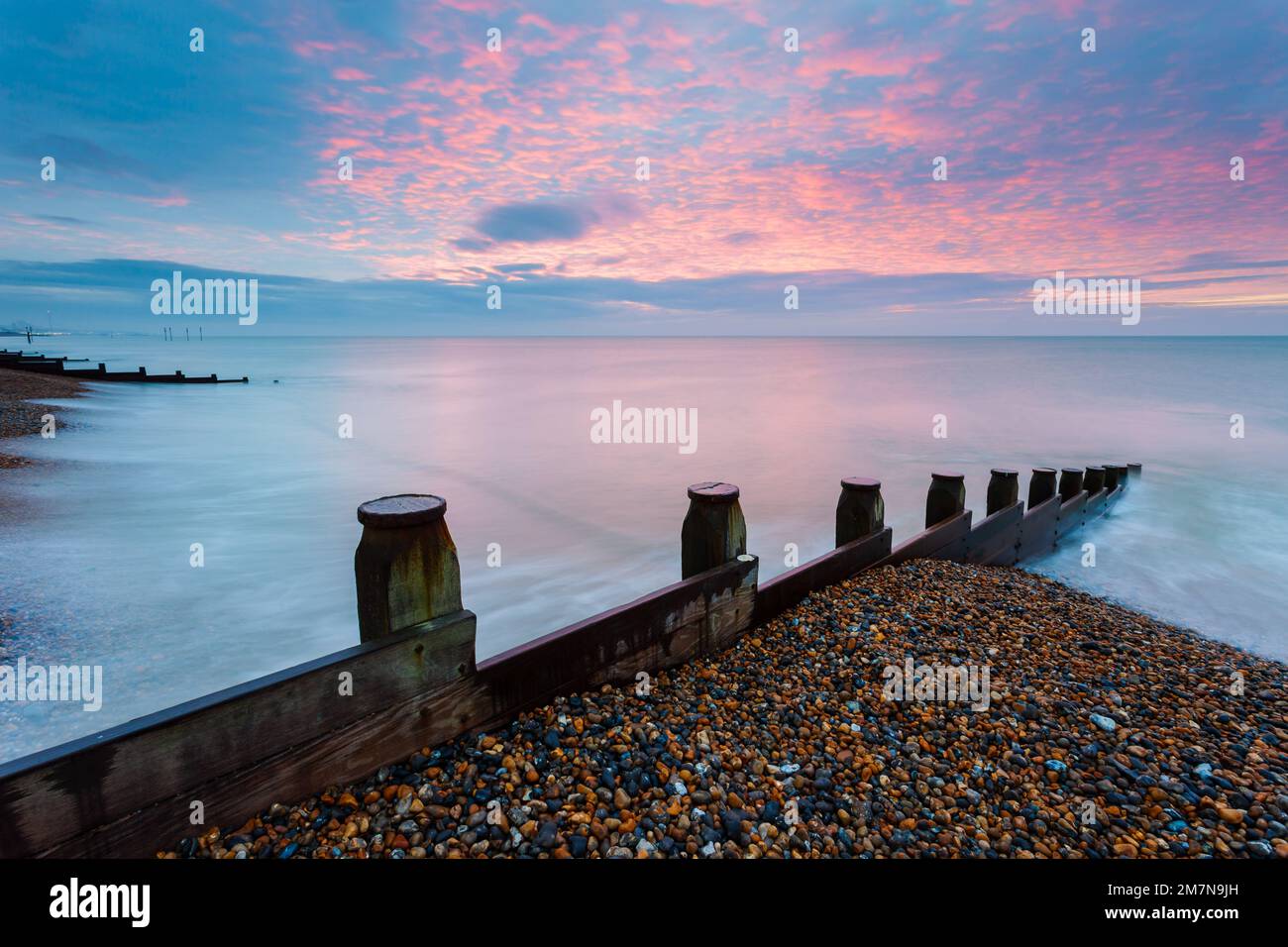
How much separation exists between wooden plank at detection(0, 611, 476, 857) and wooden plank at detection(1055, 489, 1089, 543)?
10.3 metres

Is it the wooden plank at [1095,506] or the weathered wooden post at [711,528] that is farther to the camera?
the wooden plank at [1095,506]

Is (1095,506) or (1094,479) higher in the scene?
(1094,479)

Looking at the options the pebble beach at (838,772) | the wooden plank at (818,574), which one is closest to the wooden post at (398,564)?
the pebble beach at (838,772)

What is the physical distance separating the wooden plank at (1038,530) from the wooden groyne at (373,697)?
6.01m

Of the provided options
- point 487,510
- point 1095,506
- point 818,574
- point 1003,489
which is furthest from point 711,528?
point 1095,506

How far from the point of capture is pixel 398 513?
2.95 meters

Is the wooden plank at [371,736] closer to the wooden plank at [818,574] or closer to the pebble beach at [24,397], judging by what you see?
the wooden plank at [818,574]

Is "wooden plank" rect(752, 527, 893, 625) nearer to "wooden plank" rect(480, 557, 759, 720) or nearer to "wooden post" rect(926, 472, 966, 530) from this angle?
"wooden plank" rect(480, 557, 759, 720)

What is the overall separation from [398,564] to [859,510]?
453 centimetres

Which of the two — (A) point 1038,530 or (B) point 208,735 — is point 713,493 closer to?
(B) point 208,735

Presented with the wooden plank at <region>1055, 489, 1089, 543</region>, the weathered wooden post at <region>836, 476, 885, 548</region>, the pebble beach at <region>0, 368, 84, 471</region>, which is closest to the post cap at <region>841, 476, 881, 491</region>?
the weathered wooden post at <region>836, 476, 885, 548</region>

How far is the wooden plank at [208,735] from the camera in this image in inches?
85.7
